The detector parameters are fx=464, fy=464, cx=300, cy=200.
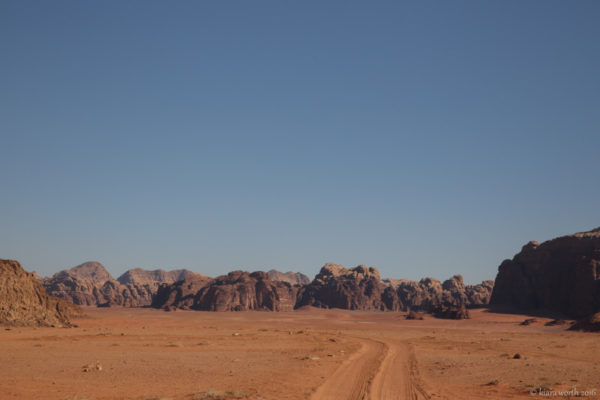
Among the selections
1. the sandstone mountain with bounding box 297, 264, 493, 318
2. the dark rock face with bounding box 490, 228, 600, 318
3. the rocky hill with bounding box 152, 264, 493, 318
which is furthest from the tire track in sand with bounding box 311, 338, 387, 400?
the sandstone mountain with bounding box 297, 264, 493, 318

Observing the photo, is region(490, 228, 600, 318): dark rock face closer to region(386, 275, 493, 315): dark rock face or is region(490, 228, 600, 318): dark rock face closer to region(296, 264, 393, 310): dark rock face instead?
region(386, 275, 493, 315): dark rock face

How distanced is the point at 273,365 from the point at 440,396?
34.5 feet

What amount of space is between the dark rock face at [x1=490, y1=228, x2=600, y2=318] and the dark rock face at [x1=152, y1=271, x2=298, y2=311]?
59389 millimetres

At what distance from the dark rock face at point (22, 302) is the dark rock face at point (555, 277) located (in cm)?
8058

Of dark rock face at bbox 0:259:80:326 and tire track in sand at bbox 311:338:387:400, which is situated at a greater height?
dark rock face at bbox 0:259:80:326

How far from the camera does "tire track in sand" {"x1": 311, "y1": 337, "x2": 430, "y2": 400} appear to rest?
16359 mm

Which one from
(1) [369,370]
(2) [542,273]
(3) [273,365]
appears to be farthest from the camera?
(2) [542,273]

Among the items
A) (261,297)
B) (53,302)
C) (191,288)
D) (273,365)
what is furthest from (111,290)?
(273,365)

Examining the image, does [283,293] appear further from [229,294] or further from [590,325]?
[590,325]

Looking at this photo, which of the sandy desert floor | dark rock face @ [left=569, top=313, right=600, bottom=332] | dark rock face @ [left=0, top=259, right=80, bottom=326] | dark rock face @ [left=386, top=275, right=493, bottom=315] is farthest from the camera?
dark rock face @ [left=386, top=275, right=493, bottom=315]

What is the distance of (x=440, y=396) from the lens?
16891 millimetres

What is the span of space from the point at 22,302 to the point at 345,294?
344 ft

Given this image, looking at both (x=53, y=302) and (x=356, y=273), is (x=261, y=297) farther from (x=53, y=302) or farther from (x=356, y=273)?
(x=53, y=302)

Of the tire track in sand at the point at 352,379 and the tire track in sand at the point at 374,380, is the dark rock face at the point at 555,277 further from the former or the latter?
the tire track in sand at the point at 352,379
